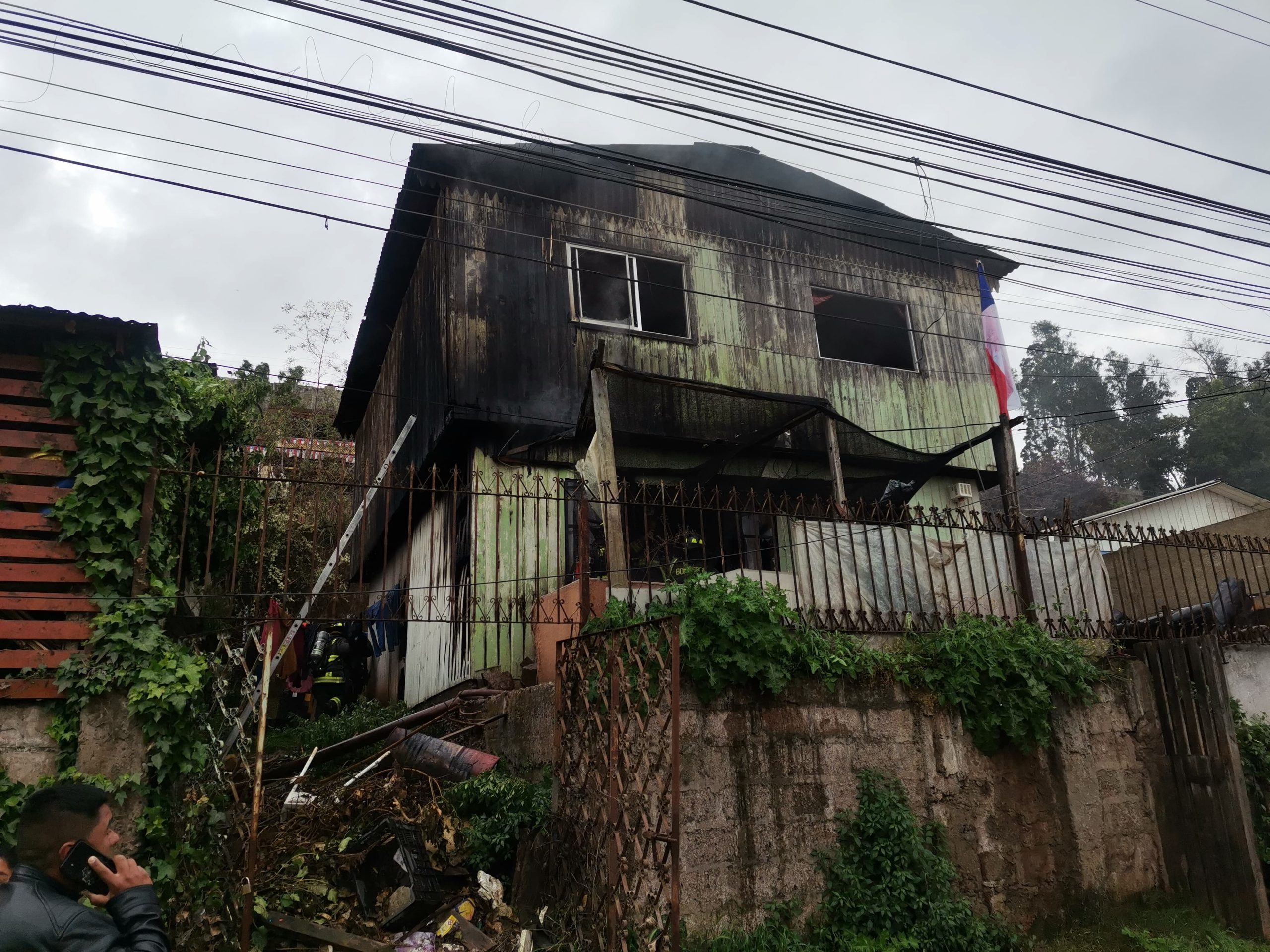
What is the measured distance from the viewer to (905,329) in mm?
13797

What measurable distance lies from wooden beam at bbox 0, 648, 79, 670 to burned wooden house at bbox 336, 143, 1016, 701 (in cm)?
342

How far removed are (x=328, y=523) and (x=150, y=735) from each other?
12.9m

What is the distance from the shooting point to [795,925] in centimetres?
595

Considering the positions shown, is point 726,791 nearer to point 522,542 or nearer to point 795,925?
point 795,925

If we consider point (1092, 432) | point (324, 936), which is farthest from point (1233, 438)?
point (324, 936)

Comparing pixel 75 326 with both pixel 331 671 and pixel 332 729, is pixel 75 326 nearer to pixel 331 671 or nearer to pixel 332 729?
pixel 332 729

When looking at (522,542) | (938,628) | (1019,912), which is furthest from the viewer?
(522,542)

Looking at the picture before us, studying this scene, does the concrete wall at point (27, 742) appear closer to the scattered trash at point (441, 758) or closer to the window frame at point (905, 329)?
the scattered trash at point (441, 758)

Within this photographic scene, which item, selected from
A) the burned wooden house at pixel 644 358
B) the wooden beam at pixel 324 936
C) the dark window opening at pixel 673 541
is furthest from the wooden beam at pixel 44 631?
the dark window opening at pixel 673 541

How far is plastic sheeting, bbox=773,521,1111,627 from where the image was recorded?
7.39 metres

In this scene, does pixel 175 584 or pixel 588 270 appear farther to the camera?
pixel 588 270

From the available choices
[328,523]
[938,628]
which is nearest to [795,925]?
[938,628]

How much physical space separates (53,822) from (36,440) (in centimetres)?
363

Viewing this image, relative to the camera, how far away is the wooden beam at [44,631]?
17.3ft
